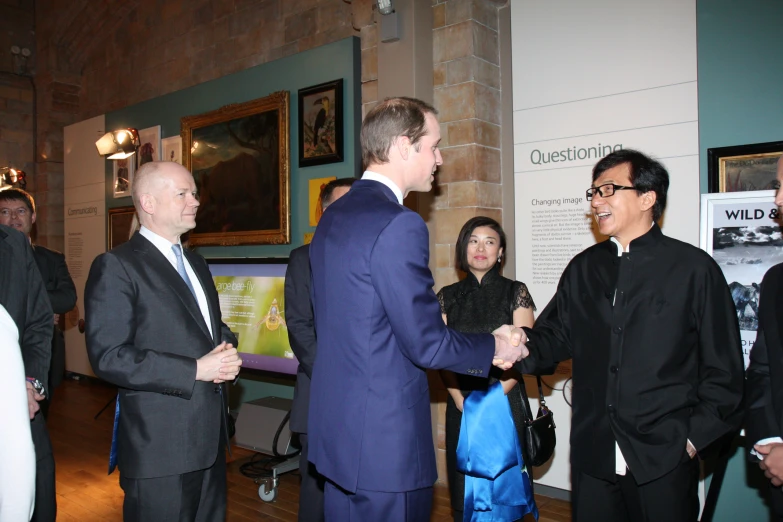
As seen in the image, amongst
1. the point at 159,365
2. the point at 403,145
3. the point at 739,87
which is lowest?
the point at 159,365

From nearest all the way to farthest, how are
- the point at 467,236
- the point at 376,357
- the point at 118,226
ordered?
the point at 376,357, the point at 467,236, the point at 118,226

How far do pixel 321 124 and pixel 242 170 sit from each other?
47.5 inches

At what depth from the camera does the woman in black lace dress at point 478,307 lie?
294cm

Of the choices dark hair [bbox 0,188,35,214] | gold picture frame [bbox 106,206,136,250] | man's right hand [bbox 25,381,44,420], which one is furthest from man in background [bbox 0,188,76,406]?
gold picture frame [bbox 106,206,136,250]

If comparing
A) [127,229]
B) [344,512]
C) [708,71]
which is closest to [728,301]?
[344,512]

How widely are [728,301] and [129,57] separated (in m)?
8.46

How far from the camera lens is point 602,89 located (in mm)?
3875

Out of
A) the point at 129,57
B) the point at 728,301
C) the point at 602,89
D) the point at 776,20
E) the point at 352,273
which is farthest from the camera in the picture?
the point at 129,57

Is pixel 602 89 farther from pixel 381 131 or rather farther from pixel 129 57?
pixel 129 57

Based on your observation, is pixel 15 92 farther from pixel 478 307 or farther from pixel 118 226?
pixel 478 307

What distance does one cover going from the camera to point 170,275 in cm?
233

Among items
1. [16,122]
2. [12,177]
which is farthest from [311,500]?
[16,122]

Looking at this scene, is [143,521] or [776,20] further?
[776,20]

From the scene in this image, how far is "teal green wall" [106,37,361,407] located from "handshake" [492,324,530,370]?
2809 millimetres
